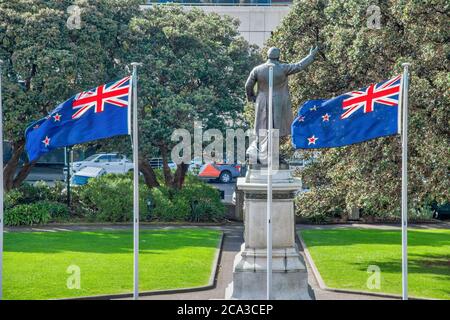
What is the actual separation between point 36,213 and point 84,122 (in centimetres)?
1620

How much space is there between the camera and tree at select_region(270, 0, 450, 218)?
20.5 m

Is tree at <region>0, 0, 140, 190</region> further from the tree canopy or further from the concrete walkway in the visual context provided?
the concrete walkway

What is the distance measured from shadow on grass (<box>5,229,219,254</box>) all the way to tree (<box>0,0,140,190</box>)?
180 inches

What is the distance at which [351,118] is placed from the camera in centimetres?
1719

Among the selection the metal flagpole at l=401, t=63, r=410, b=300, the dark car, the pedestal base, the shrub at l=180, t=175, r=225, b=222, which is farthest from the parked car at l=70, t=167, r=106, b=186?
the metal flagpole at l=401, t=63, r=410, b=300

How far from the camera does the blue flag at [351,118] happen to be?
1683cm

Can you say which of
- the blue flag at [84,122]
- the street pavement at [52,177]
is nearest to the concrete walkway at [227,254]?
the blue flag at [84,122]

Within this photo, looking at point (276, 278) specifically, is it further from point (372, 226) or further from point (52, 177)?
point (52, 177)

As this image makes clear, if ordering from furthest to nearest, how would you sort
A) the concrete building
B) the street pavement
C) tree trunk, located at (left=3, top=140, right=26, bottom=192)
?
1. the concrete building
2. the street pavement
3. tree trunk, located at (left=3, top=140, right=26, bottom=192)

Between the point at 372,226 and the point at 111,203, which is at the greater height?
the point at 111,203

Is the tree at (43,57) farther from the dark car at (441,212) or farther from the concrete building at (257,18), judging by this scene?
the concrete building at (257,18)

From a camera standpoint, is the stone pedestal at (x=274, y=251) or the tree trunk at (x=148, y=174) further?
the tree trunk at (x=148, y=174)

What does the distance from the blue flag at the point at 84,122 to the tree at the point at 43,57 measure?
47.0ft

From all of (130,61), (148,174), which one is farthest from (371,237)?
(130,61)
